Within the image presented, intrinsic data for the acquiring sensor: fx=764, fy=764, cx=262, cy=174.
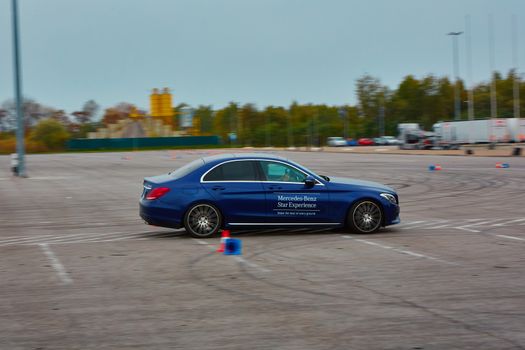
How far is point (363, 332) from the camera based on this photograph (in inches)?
268

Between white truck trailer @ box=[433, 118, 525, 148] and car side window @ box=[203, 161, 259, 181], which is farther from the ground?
white truck trailer @ box=[433, 118, 525, 148]

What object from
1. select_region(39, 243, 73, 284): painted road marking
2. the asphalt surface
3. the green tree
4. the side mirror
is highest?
the green tree

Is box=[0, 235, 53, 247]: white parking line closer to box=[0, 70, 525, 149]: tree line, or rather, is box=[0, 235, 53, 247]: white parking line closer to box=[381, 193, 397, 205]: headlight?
box=[381, 193, 397, 205]: headlight

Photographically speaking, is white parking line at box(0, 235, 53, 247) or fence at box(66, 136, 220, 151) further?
fence at box(66, 136, 220, 151)

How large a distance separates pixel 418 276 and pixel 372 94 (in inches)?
5812

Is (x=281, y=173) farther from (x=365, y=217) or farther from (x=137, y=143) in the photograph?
(x=137, y=143)

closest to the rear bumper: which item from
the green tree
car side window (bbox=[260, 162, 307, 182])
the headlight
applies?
car side window (bbox=[260, 162, 307, 182])

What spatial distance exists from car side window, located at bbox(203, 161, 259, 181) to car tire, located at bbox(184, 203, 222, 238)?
584mm

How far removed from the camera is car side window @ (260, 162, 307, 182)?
13477mm

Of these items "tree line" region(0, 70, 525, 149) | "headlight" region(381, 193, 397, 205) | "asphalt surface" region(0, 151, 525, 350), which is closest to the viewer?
"asphalt surface" region(0, 151, 525, 350)

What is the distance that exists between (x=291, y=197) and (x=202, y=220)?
1595mm

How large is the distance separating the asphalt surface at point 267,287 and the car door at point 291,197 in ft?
1.18

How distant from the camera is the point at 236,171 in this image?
13.5 meters

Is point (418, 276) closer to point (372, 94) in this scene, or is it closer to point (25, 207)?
point (25, 207)
